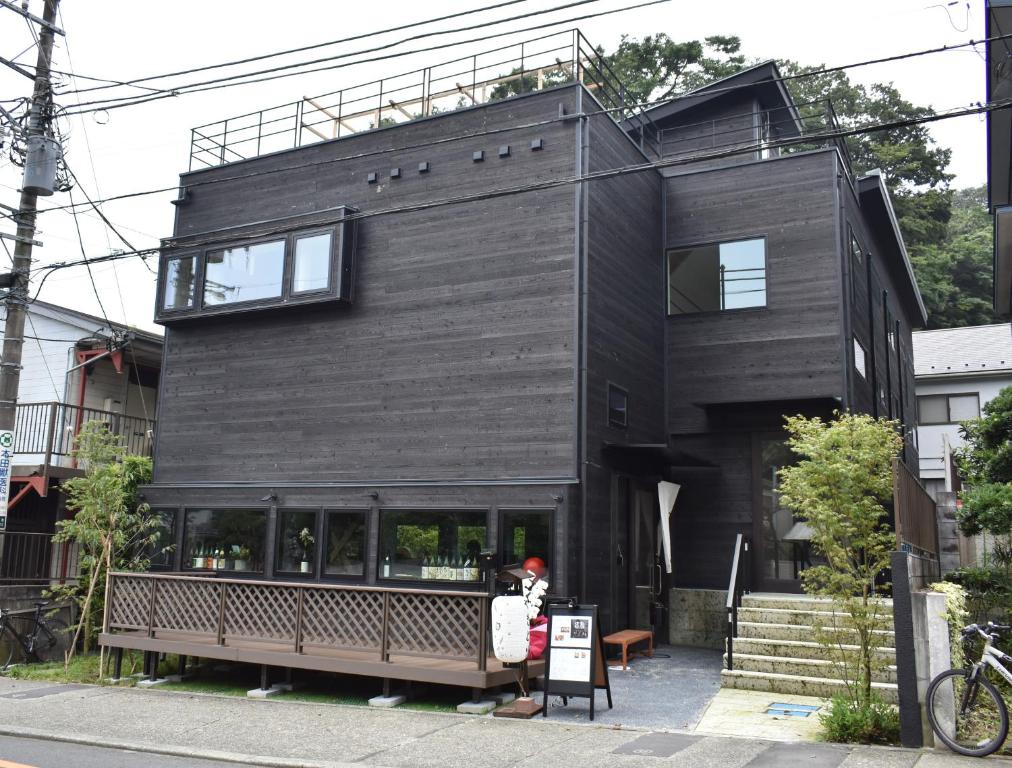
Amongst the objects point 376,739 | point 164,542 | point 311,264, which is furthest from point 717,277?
point 164,542

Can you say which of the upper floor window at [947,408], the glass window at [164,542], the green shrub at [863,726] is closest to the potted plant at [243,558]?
the glass window at [164,542]

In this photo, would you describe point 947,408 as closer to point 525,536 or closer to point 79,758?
point 525,536

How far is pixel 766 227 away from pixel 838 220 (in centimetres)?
115

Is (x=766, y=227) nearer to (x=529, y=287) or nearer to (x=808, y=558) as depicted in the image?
(x=529, y=287)

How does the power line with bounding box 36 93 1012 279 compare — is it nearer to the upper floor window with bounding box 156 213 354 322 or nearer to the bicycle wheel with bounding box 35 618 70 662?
the upper floor window with bounding box 156 213 354 322

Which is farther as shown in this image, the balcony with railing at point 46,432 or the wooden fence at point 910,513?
the balcony with railing at point 46,432

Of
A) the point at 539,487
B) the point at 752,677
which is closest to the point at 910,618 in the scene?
the point at 752,677

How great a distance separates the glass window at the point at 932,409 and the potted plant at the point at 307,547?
21123 mm

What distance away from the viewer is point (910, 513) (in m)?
8.95

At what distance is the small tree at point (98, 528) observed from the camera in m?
13.2

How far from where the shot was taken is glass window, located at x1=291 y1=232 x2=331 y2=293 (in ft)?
47.1

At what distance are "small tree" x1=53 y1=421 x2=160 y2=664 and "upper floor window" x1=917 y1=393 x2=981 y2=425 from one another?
23.0 meters

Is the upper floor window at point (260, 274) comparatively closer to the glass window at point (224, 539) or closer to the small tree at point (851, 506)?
the glass window at point (224, 539)

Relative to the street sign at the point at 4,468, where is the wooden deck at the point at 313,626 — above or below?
below
